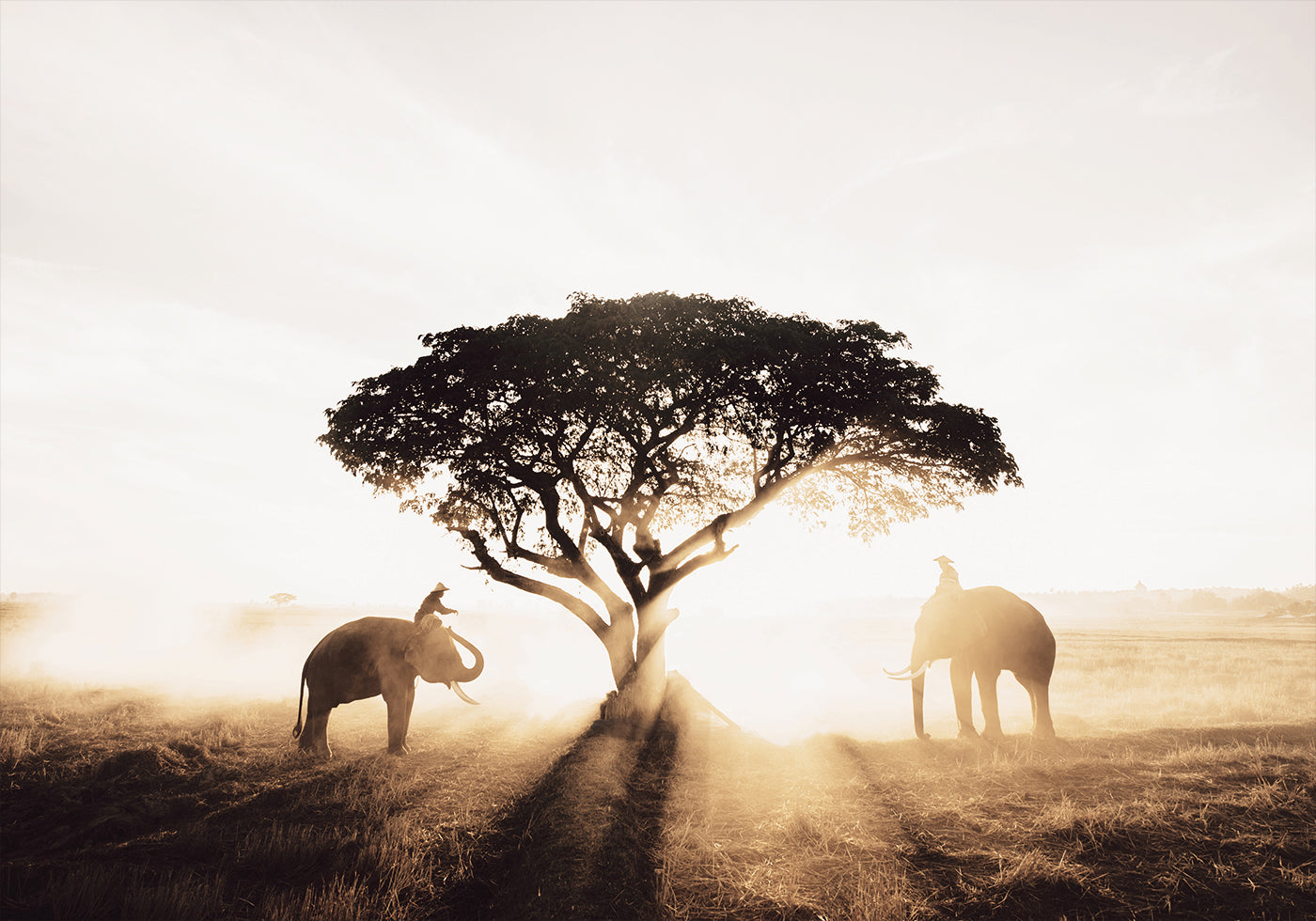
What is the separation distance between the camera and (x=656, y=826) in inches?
336

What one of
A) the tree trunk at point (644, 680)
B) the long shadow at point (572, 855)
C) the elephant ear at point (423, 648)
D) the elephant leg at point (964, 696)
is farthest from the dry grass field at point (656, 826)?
the elephant ear at point (423, 648)

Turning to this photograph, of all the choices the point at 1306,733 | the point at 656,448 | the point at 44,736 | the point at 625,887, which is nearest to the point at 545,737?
the point at 656,448

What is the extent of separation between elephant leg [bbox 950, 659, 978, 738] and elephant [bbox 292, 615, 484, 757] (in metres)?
9.88

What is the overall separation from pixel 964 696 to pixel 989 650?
3.62ft

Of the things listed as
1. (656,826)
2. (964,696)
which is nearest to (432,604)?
(656,826)

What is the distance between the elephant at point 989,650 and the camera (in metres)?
13.2

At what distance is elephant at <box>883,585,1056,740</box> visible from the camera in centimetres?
1324

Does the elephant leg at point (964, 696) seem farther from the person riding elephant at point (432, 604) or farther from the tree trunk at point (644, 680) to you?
the person riding elephant at point (432, 604)

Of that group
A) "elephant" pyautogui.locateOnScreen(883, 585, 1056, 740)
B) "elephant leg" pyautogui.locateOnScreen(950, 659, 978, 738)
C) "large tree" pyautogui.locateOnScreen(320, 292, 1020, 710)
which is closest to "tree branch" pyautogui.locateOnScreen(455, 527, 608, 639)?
"large tree" pyautogui.locateOnScreen(320, 292, 1020, 710)

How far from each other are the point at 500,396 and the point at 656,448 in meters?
4.23

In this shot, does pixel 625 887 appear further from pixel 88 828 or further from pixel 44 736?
pixel 44 736

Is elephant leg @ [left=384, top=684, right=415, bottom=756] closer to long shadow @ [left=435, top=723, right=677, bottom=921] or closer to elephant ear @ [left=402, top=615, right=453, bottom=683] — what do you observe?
elephant ear @ [left=402, top=615, right=453, bottom=683]

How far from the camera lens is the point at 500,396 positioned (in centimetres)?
1648

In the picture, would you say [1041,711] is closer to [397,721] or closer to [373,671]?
[397,721]
